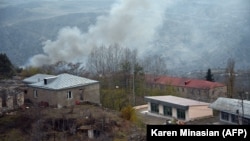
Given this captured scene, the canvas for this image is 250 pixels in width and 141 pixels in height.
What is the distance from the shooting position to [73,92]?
36.7ft

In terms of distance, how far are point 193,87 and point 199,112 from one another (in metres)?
8.28

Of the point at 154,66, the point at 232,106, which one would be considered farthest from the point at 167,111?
the point at 154,66

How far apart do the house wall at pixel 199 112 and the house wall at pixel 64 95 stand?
2855 mm

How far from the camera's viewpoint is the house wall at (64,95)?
427 inches

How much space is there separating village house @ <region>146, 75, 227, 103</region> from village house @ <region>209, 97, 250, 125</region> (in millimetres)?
6960

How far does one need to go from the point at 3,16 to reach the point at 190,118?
83.4 ft

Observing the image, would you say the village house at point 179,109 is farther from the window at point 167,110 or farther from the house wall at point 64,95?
the house wall at point 64,95

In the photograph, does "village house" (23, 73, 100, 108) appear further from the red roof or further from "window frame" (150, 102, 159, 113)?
the red roof

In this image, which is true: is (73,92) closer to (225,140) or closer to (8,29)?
(225,140)

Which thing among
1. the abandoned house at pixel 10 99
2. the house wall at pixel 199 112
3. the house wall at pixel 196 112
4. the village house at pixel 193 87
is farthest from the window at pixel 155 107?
the village house at pixel 193 87

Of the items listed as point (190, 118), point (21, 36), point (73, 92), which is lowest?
point (190, 118)

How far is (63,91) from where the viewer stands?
35.8 feet

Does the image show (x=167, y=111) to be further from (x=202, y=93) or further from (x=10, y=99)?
(x=202, y=93)

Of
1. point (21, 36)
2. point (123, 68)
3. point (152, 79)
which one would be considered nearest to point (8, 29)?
point (21, 36)
